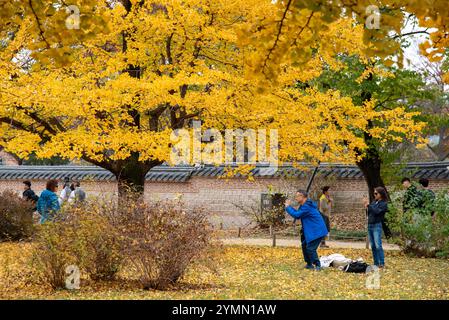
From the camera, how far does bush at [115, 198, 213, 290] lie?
10.0 m

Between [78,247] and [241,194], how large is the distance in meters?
17.4

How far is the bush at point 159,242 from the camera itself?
32.9 ft

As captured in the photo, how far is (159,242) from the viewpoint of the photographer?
997cm

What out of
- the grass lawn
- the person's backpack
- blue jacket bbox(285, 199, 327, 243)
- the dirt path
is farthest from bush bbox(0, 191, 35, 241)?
the person's backpack

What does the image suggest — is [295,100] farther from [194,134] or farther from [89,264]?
[89,264]

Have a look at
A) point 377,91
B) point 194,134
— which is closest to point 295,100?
point 194,134

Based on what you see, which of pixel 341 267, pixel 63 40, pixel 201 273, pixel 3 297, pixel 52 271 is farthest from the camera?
pixel 341 267

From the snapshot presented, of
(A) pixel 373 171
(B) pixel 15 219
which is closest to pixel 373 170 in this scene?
(A) pixel 373 171

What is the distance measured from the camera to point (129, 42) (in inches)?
616

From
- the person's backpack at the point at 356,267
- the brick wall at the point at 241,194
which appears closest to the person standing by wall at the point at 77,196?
the brick wall at the point at 241,194

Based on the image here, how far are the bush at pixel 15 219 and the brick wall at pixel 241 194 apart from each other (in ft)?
20.4

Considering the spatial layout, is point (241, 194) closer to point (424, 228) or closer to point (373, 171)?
point (373, 171)

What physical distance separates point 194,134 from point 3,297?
7055 mm

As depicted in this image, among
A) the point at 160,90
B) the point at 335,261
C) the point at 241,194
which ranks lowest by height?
the point at 335,261
